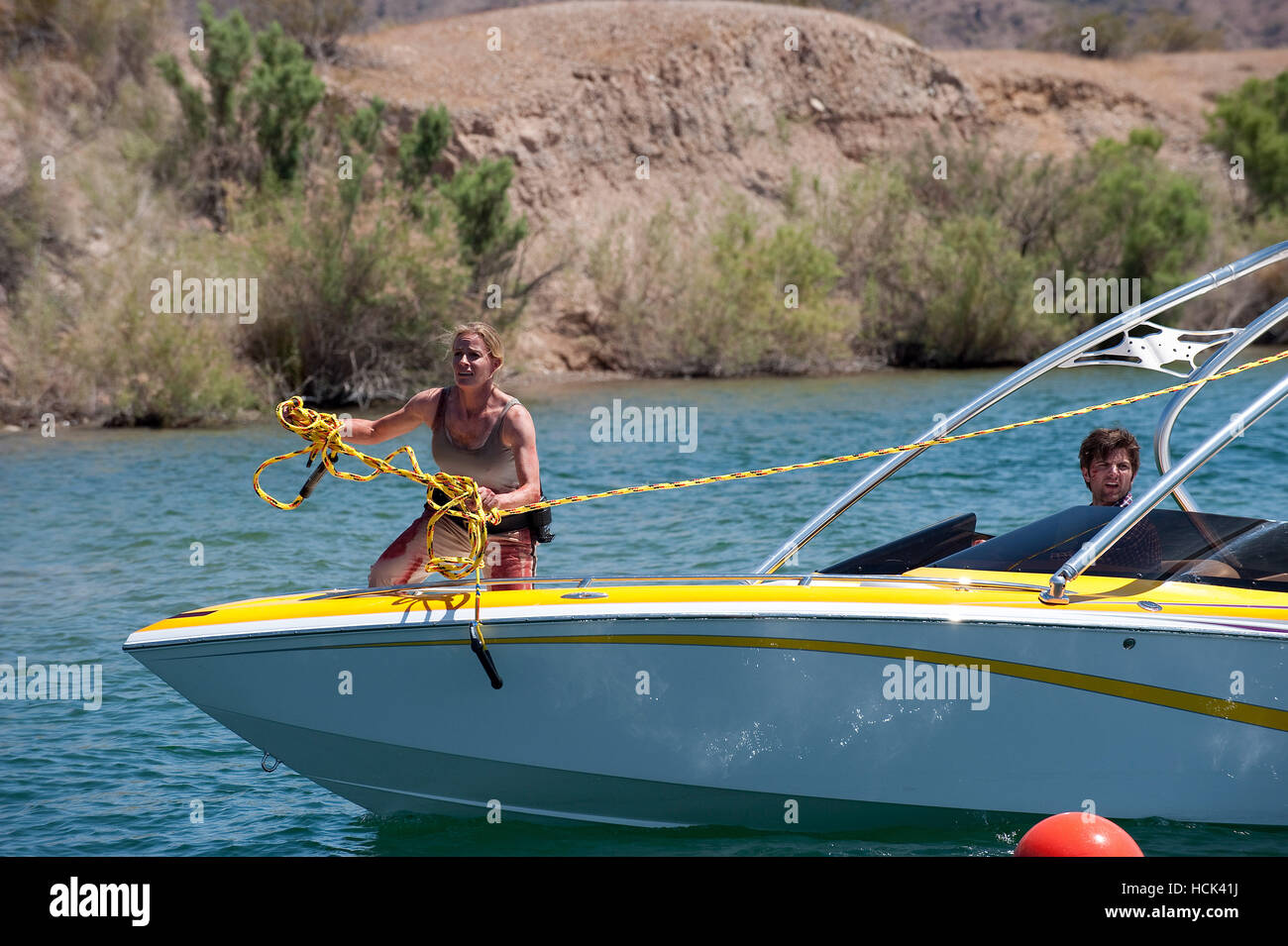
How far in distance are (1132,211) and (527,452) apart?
29113 millimetres

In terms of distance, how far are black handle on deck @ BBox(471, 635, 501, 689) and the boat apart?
0.5 inches

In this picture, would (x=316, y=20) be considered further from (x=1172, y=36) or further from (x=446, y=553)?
(x=1172, y=36)

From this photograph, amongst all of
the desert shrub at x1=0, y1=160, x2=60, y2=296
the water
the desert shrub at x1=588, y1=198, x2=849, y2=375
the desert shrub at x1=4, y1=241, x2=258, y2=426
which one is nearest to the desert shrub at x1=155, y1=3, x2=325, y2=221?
the desert shrub at x1=0, y1=160, x2=60, y2=296

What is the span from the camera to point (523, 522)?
5.07 metres

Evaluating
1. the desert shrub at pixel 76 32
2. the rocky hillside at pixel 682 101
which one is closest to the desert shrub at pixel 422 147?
the rocky hillside at pixel 682 101

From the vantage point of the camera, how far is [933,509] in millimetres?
12023

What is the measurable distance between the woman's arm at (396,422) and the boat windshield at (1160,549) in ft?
6.68

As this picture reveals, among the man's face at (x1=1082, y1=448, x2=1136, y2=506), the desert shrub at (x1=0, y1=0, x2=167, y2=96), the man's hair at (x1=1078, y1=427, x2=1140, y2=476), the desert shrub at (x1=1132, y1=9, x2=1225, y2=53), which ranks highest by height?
the desert shrub at (x1=1132, y1=9, x2=1225, y2=53)

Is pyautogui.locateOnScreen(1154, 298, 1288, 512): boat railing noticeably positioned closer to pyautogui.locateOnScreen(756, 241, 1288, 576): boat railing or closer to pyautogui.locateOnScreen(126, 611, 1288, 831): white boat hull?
pyautogui.locateOnScreen(756, 241, 1288, 576): boat railing

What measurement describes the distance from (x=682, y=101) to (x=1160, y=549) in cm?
3418

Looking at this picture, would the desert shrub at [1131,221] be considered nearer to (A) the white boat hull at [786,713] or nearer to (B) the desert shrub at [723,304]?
(B) the desert shrub at [723,304]

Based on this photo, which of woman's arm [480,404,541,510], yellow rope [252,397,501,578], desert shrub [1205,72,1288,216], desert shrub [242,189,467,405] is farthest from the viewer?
→ desert shrub [1205,72,1288,216]

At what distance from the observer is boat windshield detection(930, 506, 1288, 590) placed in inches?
186

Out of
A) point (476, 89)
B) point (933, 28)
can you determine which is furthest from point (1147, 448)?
point (933, 28)
